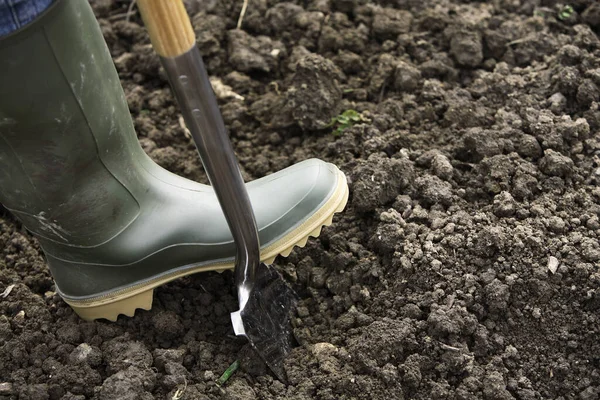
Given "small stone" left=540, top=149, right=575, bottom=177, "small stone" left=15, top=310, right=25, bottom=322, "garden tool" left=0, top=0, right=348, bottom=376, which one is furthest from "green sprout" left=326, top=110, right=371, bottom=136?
"small stone" left=15, top=310, right=25, bottom=322

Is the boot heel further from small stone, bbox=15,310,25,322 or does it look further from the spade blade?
the spade blade

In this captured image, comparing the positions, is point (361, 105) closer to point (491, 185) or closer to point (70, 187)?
point (491, 185)

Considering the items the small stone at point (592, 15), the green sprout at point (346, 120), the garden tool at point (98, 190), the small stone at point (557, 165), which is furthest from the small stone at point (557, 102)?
the garden tool at point (98, 190)

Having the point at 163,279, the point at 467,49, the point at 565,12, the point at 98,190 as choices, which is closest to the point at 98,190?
the point at 98,190

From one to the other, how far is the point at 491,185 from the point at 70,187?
111cm

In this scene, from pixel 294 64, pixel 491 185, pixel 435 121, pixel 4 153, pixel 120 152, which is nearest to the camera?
pixel 4 153

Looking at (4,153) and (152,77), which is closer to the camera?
(4,153)

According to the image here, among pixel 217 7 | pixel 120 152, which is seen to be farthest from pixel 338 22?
pixel 120 152

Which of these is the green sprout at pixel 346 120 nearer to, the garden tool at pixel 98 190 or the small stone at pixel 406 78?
the small stone at pixel 406 78

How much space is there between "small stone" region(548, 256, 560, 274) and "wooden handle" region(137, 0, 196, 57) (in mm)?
1039

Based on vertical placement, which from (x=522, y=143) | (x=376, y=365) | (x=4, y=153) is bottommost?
(x=376, y=365)

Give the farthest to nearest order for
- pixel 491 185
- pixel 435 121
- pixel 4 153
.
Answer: pixel 435 121, pixel 491 185, pixel 4 153

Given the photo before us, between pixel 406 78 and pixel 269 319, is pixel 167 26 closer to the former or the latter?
pixel 269 319

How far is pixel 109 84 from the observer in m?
1.64
